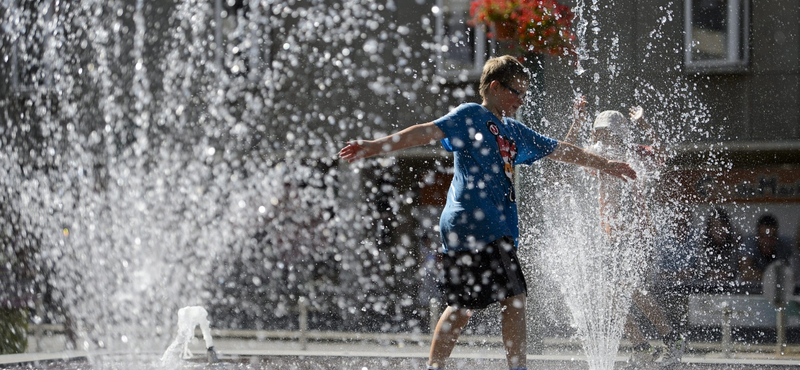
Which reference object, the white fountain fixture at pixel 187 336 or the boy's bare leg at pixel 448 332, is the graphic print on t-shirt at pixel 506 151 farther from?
the white fountain fixture at pixel 187 336

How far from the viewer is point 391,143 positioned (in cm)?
328

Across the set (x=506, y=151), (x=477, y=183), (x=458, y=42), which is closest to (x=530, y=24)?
(x=506, y=151)

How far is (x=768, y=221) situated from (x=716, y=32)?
2947mm

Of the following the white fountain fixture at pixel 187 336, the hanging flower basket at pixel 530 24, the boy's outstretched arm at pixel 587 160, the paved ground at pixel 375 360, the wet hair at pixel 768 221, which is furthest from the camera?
the wet hair at pixel 768 221

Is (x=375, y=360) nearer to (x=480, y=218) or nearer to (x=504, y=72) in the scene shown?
(x=480, y=218)

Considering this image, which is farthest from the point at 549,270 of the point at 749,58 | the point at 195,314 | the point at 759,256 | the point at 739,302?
the point at 749,58

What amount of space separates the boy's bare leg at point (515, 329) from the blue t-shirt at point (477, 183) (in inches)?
10.5

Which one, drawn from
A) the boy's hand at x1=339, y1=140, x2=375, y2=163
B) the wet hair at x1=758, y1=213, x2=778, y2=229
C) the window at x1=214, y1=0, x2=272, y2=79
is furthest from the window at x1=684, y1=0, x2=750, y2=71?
the boy's hand at x1=339, y1=140, x2=375, y2=163

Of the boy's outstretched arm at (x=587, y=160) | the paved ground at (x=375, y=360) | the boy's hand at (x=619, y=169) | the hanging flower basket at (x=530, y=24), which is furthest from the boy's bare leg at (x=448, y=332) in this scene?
the hanging flower basket at (x=530, y=24)

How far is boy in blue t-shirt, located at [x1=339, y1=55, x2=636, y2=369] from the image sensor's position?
3.40 metres

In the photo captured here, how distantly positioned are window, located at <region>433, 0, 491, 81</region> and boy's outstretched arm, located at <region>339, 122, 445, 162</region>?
9544 mm

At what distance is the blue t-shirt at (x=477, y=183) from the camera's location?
11.2 feet

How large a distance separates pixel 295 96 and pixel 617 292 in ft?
30.1

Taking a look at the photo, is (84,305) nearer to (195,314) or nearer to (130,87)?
(195,314)
